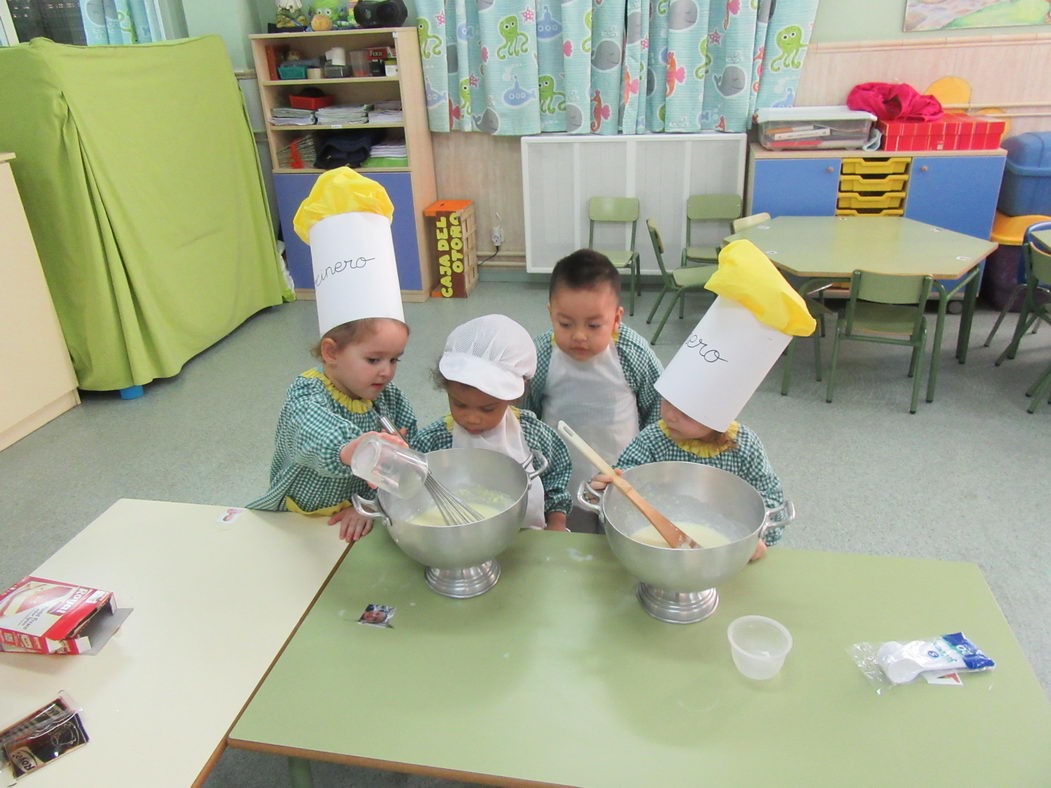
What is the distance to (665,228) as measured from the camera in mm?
4066

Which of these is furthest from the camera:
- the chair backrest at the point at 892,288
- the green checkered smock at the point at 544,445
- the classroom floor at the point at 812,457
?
the chair backrest at the point at 892,288

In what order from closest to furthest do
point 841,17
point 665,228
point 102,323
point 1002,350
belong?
point 102,323 → point 1002,350 → point 841,17 → point 665,228

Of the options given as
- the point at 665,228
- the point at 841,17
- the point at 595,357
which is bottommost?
the point at 665,228

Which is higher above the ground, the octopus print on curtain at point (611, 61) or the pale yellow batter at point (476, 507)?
the octopus print on curtain at point (611, 61)

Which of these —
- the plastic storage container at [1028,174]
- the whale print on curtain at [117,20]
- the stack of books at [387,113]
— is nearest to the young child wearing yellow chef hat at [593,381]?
the stack of books at [387,113]

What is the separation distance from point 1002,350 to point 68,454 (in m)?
3.95

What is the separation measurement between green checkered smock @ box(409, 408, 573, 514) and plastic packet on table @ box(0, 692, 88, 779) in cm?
67

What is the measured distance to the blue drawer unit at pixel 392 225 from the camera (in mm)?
3967

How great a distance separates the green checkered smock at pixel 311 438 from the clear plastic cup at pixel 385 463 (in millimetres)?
142

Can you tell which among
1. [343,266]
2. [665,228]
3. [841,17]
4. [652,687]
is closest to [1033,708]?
[652,687]

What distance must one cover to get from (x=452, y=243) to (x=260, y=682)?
11.2ft

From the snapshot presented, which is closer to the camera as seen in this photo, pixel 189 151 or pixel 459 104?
pixel 189 151

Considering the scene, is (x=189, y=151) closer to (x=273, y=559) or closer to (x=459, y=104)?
(x=459, y=104)

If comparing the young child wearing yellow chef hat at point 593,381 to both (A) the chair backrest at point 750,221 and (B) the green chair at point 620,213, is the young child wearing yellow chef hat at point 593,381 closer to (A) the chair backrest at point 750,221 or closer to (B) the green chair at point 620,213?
(A) the chair backrest at point 750,221
